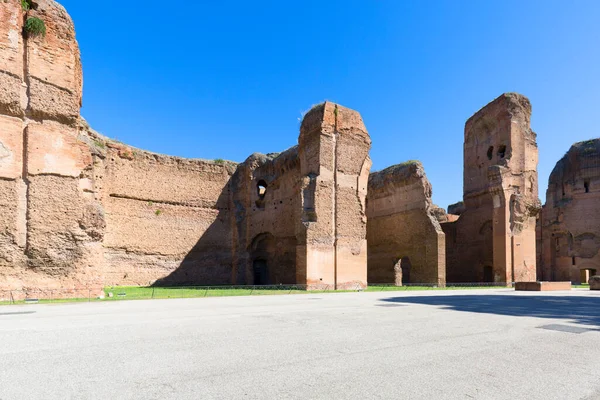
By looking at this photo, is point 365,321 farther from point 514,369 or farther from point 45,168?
point 45,168

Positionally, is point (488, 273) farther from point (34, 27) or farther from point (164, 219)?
point (34, 27)

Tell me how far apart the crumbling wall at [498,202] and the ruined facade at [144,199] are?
8.68 m

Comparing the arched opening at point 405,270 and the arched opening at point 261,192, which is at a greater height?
the arched opening at point 261,192

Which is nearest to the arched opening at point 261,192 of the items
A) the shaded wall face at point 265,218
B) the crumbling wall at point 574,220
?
the shaded wall face at point 265,218

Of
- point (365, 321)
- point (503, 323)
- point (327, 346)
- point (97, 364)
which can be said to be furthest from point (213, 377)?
point (503, 323)

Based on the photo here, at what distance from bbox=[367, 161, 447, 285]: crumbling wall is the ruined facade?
4307 mm

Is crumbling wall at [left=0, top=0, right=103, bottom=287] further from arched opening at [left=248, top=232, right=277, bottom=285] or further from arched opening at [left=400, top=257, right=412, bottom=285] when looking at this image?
arched opening at [left=400, top=257, right=412, bottom=285]

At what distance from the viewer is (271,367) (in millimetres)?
3471

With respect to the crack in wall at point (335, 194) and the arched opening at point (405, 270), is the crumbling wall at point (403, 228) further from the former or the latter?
the crack in wall at point (335, 194)

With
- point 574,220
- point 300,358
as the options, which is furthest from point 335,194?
point 574,220

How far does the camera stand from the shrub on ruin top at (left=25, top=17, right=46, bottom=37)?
11.8 m

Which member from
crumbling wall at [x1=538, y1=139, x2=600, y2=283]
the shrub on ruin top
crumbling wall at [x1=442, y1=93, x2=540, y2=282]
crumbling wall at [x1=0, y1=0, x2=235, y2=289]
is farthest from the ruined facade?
crumbling wall at [x1=538, y1=139, x2=600, y2=283]

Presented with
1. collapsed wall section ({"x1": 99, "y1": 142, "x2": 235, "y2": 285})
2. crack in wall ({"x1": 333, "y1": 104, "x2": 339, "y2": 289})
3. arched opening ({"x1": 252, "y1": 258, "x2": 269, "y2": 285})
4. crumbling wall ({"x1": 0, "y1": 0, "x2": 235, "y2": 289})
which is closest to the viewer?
crumbling wall ({"x1": 0, "y1": 0, "x2": 235, "y2": 289})

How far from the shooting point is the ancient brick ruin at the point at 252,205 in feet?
37.6
